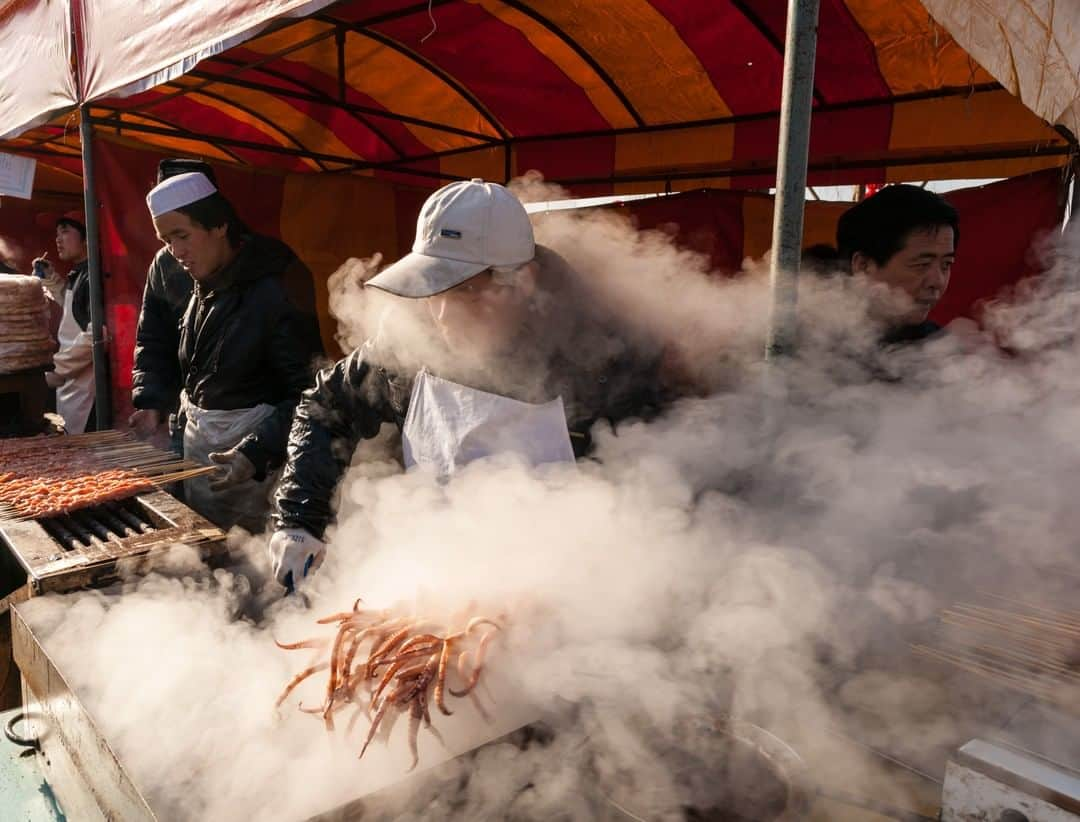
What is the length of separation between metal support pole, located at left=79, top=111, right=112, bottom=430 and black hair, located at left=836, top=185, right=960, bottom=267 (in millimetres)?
4277

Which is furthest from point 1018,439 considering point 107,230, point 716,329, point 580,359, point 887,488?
point 107,230

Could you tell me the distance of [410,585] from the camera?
1.90m

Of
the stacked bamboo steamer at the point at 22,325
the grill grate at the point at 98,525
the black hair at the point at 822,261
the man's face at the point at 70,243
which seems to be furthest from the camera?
the man's face at the point at 70,243

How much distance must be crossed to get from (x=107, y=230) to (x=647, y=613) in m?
4.78

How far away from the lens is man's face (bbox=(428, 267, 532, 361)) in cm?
205

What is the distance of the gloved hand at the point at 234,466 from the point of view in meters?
3.17

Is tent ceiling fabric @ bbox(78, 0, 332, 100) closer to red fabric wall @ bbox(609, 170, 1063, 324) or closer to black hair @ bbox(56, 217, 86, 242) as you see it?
red fabric wall @ bbox(609, 170, 1063, 324)

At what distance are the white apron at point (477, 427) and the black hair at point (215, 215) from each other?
1777mm

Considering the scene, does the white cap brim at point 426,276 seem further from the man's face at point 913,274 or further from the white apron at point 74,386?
the white apron at point 74,386

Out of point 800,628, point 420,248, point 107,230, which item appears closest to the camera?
point 800,628

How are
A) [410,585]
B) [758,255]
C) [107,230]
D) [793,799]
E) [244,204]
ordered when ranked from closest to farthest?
[793,799] → [410,585] → [758,255] → [107,230] → [244,204]

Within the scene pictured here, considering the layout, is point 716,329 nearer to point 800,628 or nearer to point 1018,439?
point 1018,439

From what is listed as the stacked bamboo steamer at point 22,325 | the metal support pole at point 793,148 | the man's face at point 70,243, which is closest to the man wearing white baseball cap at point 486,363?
the metal support pole at point 793,148

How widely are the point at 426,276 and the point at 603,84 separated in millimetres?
3782
